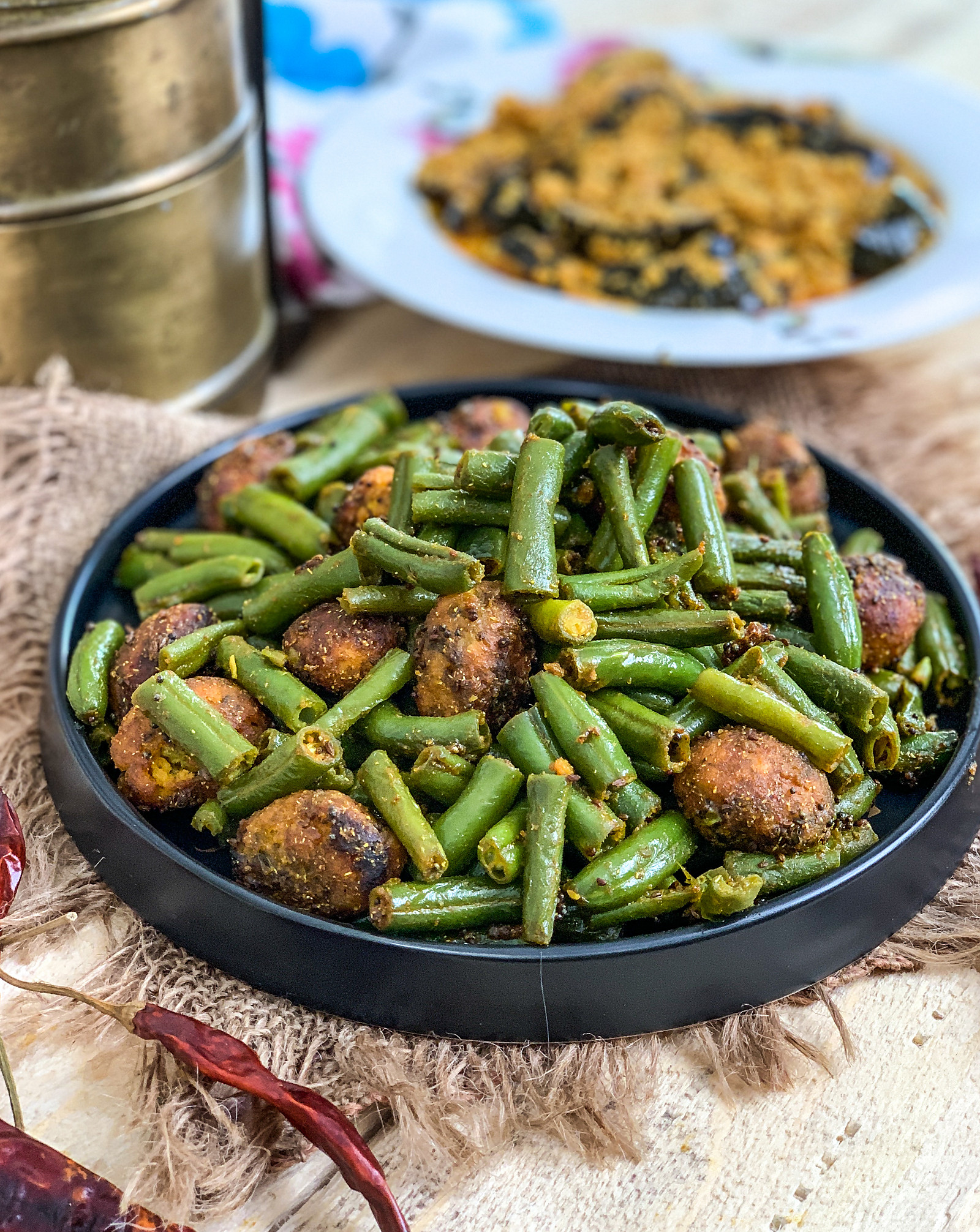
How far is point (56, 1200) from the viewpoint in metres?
1.48

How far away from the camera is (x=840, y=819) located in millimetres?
1778

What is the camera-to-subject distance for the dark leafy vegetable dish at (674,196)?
134 inches

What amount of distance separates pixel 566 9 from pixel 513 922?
555 centimetres

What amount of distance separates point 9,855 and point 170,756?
29 centimetres

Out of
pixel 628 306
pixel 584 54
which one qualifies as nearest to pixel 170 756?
pixel 628 306

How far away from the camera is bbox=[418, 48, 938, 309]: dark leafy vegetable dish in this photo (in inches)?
134

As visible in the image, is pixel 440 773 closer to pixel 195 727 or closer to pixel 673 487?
pixel 195 727

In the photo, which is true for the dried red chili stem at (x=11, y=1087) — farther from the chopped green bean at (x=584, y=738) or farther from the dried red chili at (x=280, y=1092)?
the chopped green bean at (x=584, y=738)

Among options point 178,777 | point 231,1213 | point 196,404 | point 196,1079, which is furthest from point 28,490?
point 231,1213

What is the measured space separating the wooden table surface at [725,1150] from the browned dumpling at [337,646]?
0.51m

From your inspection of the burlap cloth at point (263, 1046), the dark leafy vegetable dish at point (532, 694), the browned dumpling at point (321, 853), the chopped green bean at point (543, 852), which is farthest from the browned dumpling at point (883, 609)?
the browned dumpling at point (321, 853)

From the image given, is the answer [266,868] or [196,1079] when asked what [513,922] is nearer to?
[266,868]

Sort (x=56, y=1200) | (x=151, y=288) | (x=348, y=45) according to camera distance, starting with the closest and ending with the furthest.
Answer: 1. (x=56, y=1200)
2. (x=151, y=288)
3. (x=348, y=45)

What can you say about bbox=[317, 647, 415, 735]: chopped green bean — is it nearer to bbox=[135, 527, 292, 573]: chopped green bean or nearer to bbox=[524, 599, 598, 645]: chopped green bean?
bbox=[524, 599, 598, 645]: chopped green bean
